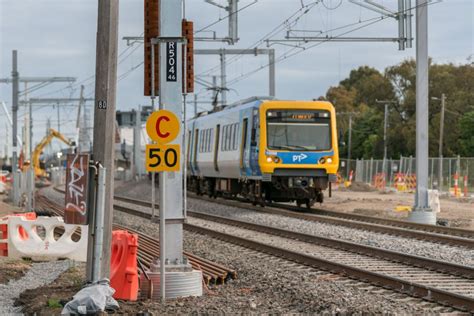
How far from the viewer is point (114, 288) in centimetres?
1165

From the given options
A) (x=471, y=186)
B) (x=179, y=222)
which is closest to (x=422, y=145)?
(x=179, y=222)

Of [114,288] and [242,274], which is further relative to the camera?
[242,274]

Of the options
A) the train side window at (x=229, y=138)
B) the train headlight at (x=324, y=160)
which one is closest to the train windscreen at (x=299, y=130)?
the train headlight at (x=324, y=160)

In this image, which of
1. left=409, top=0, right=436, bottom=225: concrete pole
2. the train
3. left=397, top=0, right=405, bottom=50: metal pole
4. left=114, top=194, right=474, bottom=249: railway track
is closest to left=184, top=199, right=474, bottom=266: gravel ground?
left=114, top=194, right=474, bottom=249: railway track

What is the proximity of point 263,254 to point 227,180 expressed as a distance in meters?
17.7

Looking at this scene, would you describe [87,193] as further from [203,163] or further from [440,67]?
[440,67]

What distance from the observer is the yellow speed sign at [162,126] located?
435 inches

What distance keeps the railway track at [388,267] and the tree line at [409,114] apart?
135 feet

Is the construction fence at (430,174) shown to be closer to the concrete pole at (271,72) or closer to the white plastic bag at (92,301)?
the concrete pole at (271,72)

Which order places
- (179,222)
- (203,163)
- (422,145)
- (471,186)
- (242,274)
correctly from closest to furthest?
(179,222)
(242,274)
(422,145)
(203,163)
(471,186)

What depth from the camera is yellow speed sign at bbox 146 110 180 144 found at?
1105 cm

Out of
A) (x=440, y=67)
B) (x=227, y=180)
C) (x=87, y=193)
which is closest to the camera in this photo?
(x=87, y=193)

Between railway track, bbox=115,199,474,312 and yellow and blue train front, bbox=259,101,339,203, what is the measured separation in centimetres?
711

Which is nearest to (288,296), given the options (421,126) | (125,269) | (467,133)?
(125,269)
